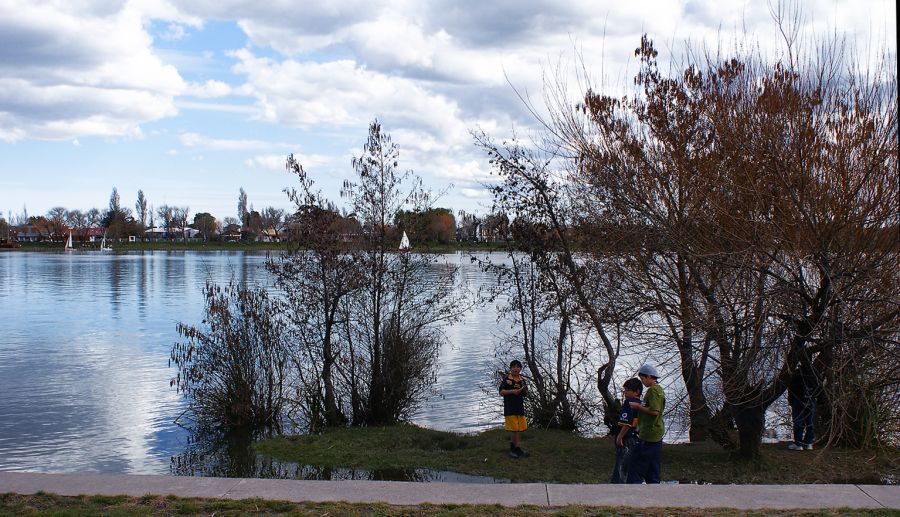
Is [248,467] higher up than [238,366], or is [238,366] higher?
[238,366]

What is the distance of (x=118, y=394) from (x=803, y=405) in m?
14.6

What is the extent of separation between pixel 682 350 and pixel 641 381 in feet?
8.67

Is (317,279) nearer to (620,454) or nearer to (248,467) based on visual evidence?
(248,467)

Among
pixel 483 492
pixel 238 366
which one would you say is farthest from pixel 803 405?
pixel 238 366

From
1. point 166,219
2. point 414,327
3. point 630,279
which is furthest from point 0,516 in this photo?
point 166,219

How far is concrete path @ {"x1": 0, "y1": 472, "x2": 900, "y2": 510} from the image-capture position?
24.6ft

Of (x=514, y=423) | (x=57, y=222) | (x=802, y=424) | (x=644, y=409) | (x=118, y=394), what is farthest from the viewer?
(x=57, y=222)

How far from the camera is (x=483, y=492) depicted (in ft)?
25.8

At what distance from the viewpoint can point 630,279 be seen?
12.1 metres

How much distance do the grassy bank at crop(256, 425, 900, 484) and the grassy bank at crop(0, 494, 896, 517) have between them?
146 inches

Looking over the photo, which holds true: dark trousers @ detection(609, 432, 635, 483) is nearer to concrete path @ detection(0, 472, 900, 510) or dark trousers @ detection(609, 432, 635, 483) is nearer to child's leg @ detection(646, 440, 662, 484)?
child's leg @ detection(646, 440, 662, 484)

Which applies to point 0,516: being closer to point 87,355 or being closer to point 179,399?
point 179,399

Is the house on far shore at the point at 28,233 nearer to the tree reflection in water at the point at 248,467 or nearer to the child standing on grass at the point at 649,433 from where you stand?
the tree reflection in water at the point at 248,467

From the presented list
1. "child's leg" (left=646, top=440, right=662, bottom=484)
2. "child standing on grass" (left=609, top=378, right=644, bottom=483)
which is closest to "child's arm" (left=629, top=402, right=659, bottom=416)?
"child standing on grass" (left=609, top=378, right=644, bottom=483)
